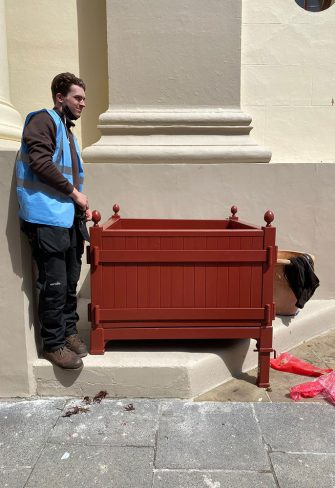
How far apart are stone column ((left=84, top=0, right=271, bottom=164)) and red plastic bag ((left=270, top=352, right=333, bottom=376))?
6.87ft

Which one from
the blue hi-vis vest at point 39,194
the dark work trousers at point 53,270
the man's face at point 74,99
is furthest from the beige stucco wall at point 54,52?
the dark work trousers at point 53,270

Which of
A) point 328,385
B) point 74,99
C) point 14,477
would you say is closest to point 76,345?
point 14,477

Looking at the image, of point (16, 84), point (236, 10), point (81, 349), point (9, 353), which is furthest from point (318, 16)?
point (9, 353)

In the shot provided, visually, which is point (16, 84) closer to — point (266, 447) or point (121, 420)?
point (121, 420)

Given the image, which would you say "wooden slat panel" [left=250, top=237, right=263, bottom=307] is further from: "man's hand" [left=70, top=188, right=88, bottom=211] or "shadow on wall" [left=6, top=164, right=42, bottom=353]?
"shadow on wall" [left=6, top=164, right=42, bottom=353]

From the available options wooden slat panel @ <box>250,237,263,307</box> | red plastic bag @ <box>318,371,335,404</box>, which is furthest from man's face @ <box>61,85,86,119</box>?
red plastic bag @ <box>318,371,335,404</box>

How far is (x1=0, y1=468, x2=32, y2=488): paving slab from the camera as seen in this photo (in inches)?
80.5

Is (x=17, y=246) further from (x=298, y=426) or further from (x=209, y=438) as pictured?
(x=298, y=426)

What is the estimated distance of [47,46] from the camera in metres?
5.05

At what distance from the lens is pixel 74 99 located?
2.80 metres

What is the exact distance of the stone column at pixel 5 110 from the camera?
4.46 metres

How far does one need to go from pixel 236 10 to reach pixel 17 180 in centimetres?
318

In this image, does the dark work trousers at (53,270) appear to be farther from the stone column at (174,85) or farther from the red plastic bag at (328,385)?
the red plastic bag at (328,385)

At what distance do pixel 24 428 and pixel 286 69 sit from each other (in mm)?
4749
